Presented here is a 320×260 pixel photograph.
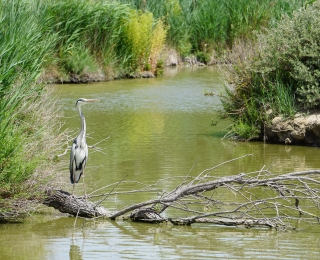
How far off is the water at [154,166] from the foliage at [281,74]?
0.70 metres

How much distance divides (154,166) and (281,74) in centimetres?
347

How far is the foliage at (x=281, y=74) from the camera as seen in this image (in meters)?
12.9

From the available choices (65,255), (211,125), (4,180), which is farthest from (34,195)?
(211,125)

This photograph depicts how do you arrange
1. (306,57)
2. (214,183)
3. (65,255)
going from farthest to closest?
(306,57)
(214,183)
(65,255)

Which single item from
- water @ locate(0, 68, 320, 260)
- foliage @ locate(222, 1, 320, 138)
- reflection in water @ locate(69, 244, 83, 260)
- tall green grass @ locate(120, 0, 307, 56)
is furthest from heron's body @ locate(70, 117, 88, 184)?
tall green grass @ locate(120, 0, 307, 56)

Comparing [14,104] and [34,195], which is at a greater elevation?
[14,104]

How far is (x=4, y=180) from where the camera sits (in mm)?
7926

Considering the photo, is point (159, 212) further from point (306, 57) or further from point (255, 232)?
point (306, 57)

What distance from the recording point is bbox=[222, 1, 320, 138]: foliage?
12944 mm

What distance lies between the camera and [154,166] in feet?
37.9

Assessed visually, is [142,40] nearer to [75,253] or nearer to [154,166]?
[154,166]

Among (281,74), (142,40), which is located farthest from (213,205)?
(142,40)

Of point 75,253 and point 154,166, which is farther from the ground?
point 154,166

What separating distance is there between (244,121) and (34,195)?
657 cm
